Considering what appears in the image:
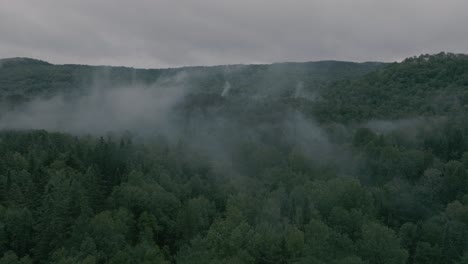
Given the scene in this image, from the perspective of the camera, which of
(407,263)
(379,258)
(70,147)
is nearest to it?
(379,258)

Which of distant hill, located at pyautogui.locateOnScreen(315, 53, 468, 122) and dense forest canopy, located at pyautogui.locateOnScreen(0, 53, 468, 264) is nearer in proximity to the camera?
dense forest canopy, located at pyautogui.locateOnScreen(0, 53, 468, 264)

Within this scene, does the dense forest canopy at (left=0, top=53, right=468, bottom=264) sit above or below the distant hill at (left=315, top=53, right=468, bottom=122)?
below

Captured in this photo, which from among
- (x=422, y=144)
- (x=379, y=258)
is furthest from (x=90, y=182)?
(x=422, y=144)

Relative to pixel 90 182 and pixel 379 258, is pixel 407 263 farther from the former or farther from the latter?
pixel 90 182

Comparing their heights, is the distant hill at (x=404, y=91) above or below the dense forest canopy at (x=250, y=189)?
above

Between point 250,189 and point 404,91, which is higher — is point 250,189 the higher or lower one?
the lower one

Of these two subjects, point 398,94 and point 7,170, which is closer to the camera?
point 7,170

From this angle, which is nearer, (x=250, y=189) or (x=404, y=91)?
(x=250, y=189)

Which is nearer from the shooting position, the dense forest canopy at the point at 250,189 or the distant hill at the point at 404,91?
the dense forest canopy at the point at 250,189
